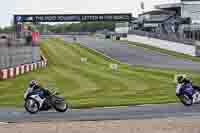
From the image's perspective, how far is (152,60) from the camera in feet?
210

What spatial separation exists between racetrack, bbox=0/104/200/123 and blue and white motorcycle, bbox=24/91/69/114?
0.84ft

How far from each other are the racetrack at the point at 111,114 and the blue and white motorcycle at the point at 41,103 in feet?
0.84

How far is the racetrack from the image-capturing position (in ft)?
68.6

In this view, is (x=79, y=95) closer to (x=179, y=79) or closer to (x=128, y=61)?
(x=179, y=79)

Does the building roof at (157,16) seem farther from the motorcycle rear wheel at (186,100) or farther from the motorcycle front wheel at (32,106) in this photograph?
the motorcycle front wheel at (32,106)

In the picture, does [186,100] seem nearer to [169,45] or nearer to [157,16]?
[169,45]

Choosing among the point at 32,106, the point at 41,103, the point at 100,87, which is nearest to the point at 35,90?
the point at 41,103

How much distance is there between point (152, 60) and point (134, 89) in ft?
103

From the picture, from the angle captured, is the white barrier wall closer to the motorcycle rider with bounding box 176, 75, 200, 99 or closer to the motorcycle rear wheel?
the motorcycle rider with bounding box 176, 75, 200, 99

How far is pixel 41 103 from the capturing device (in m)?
24.0

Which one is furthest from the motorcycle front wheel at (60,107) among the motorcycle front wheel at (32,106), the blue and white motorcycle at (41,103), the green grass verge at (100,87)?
the green grass verge at (100,87)

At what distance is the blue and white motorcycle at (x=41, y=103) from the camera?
23.9m

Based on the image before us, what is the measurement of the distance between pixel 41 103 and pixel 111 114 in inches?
133

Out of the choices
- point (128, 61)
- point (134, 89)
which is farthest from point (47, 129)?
point (128, 61)
